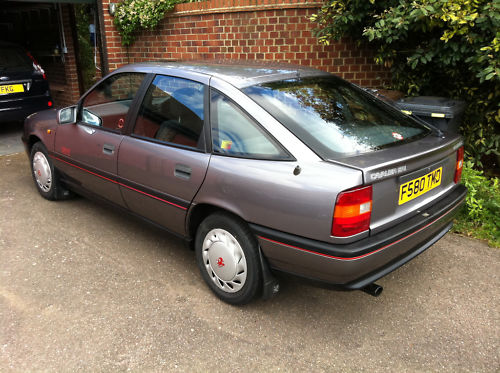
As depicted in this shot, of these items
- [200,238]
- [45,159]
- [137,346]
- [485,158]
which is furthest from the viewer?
[485,158]

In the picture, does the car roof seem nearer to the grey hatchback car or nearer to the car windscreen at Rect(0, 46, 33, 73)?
the grey hatchback car

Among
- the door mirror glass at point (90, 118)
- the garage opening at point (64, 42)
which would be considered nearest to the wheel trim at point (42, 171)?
the door mirror glass at point (90, 118)

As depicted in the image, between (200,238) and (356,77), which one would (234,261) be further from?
(356,77)

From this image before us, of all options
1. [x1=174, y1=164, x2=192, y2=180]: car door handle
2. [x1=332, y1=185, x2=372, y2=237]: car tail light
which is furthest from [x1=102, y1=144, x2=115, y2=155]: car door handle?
[x1=332, y1=185, x2=372, y2=237]: car tail light

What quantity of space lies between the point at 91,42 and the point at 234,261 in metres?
7.52

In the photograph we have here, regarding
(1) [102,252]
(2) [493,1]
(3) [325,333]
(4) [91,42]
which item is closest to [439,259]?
(3) [325,333]

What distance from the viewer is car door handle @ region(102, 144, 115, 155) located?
3.59m

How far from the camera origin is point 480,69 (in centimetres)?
404

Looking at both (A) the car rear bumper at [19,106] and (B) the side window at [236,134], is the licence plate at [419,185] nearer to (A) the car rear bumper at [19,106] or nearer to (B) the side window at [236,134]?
(B) the side window at [236,134]

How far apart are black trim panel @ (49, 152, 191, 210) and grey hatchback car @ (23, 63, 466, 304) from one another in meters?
0.01

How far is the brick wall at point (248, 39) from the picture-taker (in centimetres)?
560

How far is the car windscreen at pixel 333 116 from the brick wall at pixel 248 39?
236 cm

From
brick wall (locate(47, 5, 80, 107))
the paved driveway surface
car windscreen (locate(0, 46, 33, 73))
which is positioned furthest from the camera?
brick wall (locate(47, 5, 80, 107))

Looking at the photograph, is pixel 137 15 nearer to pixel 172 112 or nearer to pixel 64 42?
pixel 64 42
